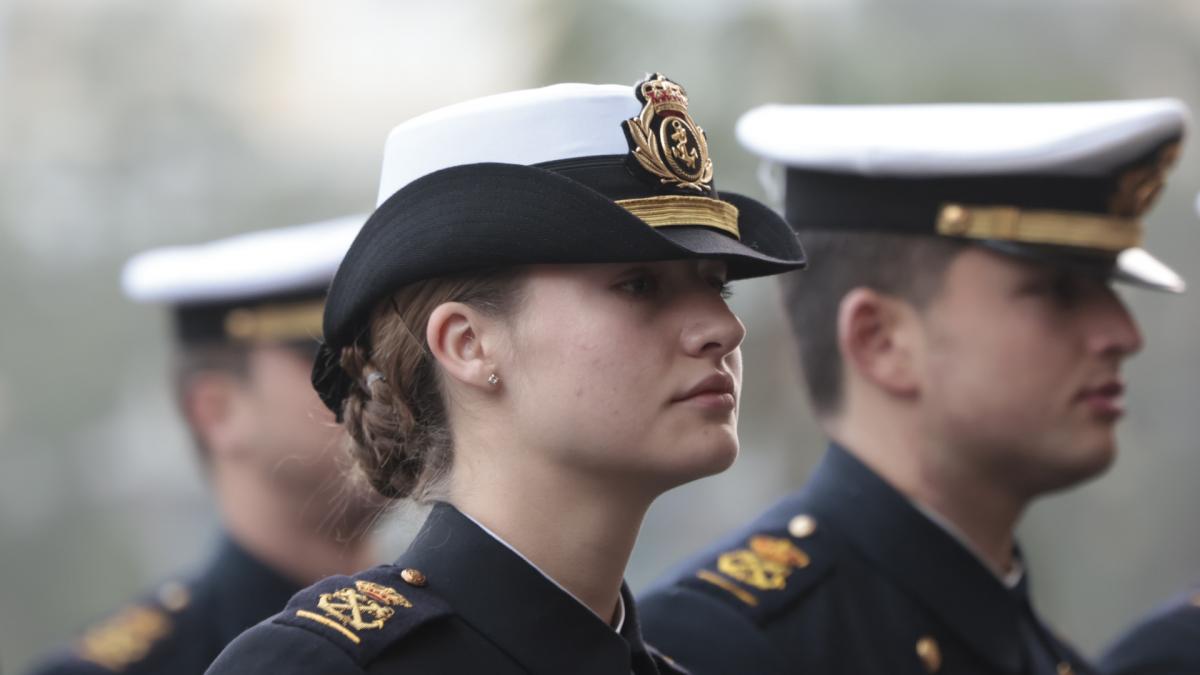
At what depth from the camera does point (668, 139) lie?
3037 mm

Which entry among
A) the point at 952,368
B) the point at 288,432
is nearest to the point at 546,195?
the point at 952,368

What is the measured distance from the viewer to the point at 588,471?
9.53ft

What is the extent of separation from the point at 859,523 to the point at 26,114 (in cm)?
851

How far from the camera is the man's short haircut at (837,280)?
4.34m

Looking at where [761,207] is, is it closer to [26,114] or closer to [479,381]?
[479,381]

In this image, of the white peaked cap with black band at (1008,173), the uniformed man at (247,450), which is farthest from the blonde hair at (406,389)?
the uniformed man at (247,450)

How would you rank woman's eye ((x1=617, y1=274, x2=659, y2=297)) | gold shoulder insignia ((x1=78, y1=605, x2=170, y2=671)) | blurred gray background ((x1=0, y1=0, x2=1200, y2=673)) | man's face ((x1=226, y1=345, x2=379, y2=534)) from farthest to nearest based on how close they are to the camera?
1. blurred gray background ((x1=0, y1=0, x2=1200, y2=673))
2. man's face ((x1=226, y1=345, x2=379, y2=534))
3. gold shoulder insignia ((x1=78, y1=605, x2=170, y2=671))
4. woman's eye ((x1=617, y1=274, x2=659, y2=297))

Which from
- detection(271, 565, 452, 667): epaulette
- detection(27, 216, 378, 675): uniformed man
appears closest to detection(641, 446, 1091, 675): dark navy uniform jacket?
detection(271, 565, 452, 667): epaulette

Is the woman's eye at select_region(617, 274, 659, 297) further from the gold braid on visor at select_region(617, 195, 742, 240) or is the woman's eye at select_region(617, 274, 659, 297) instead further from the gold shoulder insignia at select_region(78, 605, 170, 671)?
the gold shoulder insignia at select_region(78, 605, 170, 671)

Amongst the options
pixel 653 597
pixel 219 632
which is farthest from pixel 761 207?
pixel 219 632

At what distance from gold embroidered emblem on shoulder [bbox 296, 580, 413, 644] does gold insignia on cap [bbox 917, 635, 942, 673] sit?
152cm

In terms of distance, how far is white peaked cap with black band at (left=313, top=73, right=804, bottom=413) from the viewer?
2852 millimetres

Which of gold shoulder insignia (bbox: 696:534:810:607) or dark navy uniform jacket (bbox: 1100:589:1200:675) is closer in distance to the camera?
gold shoulder insignia (bbox: 696:534:810:607)

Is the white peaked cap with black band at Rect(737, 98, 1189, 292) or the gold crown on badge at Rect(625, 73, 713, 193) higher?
the gold crown on badge at Rect(625, 73, 713, 193)
